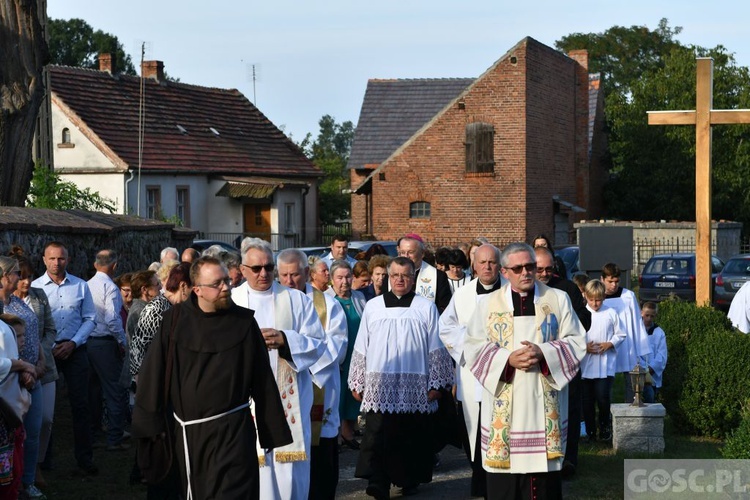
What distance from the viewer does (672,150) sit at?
172 feet

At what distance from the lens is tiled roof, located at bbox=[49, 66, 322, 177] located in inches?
1603

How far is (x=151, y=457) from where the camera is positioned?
699cm

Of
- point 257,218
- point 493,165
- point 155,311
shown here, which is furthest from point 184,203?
point 155,311

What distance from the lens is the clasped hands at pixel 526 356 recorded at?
299 inches

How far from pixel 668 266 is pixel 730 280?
254 cm

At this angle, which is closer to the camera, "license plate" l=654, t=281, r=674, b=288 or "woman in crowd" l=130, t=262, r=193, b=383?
"woman in crowd" l=130, t=262, r=193, b=383

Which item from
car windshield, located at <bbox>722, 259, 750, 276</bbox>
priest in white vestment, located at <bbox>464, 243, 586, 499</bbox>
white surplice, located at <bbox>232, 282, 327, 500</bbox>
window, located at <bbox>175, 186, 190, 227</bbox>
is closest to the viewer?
priest in white vestment, located at <bbox>464, 243, 586, 499</bbox>

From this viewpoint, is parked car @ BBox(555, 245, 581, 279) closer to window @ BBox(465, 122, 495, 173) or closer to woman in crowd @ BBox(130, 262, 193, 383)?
window @ BBox(465, 122, 495, 173)

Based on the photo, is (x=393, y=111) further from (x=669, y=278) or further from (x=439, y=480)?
(x=439, y=480)

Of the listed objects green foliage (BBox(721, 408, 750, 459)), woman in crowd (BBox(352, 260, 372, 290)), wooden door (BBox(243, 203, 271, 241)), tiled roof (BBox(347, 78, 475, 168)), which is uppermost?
tiled roof (BBox(347, 78, 475, 168))

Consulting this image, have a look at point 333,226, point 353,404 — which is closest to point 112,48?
point 333,226

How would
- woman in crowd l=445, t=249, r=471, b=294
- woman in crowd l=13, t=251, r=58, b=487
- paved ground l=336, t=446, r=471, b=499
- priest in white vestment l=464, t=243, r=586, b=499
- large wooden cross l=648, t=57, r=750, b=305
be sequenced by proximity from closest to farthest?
priest in white vestment l=464, t=243, r=586, b=499
woman in crowd l=13, t=251, r=58, b=487
paved ground l=336, t=446, r=471, b=499
woman in crowd l=445, t=249, r=471, b=294
large wooden cross l=648, t=57, r=750, b=305

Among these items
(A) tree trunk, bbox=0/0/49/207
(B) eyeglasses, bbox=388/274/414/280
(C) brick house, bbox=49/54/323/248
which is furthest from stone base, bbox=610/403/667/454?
(C) brick house, bbox=49/54/323/248

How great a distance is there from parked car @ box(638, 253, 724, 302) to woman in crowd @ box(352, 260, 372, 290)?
17.7 m
